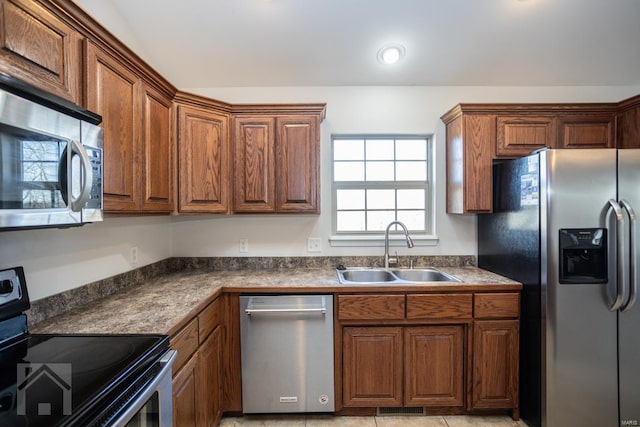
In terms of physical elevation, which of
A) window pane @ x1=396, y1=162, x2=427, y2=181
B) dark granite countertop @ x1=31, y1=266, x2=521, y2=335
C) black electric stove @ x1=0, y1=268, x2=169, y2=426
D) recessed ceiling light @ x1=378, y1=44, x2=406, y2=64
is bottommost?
dark granite countertop @ x1=31, y1=266, x2=521, y2=335

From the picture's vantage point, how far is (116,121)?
146 cm

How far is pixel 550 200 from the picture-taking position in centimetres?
175

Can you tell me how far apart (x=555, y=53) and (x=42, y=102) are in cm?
322

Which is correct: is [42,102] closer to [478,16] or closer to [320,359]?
[320,359]

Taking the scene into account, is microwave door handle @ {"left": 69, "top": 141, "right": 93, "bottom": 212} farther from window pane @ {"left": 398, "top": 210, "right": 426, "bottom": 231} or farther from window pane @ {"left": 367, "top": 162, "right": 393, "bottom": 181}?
window pane @ {"left": 398, "top": 210, "right": 426, "bottom": 231}

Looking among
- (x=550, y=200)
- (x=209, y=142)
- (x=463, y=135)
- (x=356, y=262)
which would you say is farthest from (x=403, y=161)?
(x=209, y=142)

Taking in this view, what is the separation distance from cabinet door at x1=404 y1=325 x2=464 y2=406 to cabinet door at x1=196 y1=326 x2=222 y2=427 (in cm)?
123

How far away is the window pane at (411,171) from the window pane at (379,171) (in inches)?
2.9

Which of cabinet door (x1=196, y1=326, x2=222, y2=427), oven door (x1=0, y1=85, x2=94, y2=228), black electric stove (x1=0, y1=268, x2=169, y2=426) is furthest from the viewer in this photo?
cabinet door (x1=196, y1=326, x2=222, y2=427)

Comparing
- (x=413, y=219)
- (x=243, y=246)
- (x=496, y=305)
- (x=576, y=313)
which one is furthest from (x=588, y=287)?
(x=243, y=246)

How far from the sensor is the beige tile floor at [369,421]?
77.0 inches

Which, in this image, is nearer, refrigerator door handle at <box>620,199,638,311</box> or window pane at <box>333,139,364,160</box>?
refrigerator door handle at <box>620,199,638,311</box>

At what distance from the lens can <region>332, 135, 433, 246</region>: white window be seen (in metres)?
2.71

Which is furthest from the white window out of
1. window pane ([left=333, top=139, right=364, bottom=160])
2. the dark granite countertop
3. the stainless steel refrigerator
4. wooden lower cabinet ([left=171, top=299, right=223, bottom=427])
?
wooden lower cabinet ([left=171, top=299, right=223, bottom=427])
